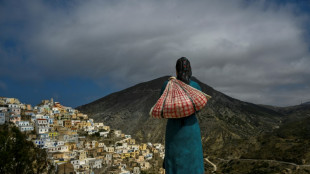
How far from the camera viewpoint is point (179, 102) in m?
4.43

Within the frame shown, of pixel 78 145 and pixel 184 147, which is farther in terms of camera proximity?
pixel 78 145

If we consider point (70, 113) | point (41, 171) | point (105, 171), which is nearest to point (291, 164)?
point (105, 171)

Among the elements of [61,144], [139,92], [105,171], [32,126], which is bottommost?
[105,171]

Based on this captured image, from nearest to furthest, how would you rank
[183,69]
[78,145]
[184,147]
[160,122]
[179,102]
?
[179,102], [184,147], [183,69], [78,145], [160,122]

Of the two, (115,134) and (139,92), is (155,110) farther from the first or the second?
(139,92)

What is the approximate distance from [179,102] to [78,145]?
55116 millimetres

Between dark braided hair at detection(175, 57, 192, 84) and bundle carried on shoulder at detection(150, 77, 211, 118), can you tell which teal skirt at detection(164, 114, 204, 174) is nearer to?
bundle carried on shoulder at detection(150, 77, 211, 118)

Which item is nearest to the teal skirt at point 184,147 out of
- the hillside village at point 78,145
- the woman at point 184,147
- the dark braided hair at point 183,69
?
the woman at point 184,147

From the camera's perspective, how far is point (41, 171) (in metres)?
34.1

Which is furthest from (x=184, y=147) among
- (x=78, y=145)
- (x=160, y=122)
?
(x=160, y=122)

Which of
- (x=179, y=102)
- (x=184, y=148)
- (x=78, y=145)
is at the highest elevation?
(x=179, y=102)

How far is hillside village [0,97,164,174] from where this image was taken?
44.7m

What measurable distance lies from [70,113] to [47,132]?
23.4 meters

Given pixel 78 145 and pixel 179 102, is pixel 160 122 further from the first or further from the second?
pixel 179 102
